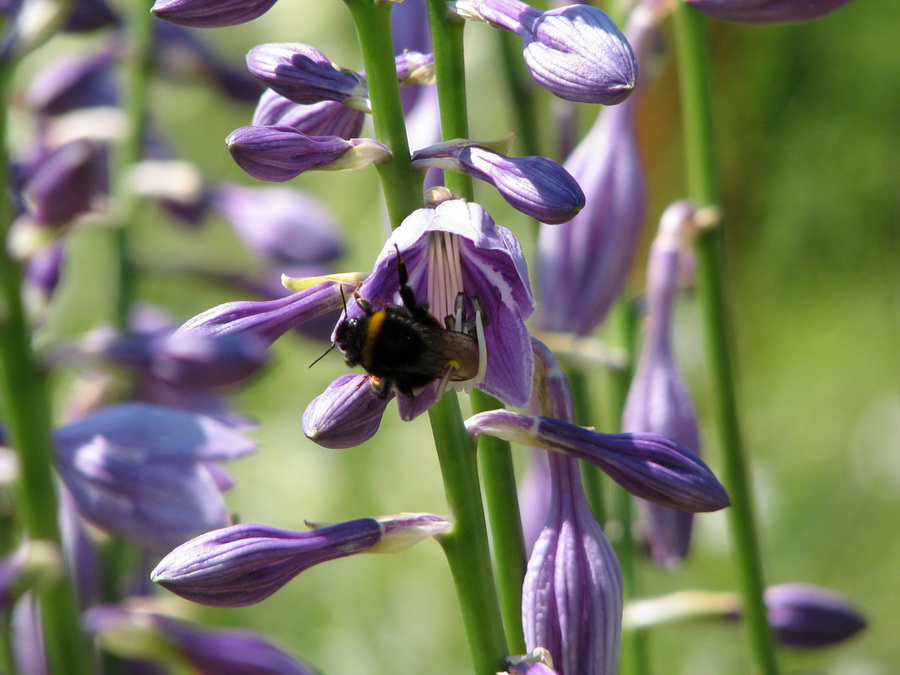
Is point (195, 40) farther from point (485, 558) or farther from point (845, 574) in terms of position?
point (845, 574)

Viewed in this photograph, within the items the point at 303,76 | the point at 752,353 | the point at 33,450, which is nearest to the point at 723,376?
the point at 303,76

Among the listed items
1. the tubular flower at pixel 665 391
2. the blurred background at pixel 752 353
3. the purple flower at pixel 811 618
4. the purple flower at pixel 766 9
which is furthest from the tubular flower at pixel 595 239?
the blurred background at pixel 752 353

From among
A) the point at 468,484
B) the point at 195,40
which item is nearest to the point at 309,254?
the point at 195,40

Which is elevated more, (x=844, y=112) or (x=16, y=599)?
(x=844, y=112)

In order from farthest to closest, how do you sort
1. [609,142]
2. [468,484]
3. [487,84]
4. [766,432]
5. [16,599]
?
[487,84]
[766,432]
[609,142]
[16,599]
[468,484]

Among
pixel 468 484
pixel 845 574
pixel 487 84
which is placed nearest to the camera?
pixel 468 484

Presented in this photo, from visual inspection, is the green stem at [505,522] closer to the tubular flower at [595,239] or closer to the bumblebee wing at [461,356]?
the bumblebee wing at [461,356]

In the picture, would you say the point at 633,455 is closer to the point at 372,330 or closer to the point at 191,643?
the point at 372,330

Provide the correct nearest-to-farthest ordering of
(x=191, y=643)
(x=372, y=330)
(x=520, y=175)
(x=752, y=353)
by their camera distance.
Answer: (x=520, y=175)
(x=372, y=330)
(x=191, y=643)
(x=752, y=353)
